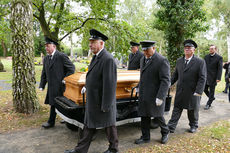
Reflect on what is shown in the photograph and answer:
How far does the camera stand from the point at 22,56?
4.78 m

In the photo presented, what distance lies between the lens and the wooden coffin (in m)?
3.34

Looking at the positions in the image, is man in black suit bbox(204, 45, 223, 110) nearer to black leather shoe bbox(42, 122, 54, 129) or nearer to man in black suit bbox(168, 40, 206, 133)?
man in black suit bbox(168, 40, 206, 133)

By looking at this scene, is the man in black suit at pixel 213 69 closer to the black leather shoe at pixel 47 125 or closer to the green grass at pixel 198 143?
the green grass at pixel 198 143

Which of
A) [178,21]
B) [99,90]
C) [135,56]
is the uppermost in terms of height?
[178,21]

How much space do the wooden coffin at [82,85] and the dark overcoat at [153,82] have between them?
1.39 feet

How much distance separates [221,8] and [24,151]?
27.2 m

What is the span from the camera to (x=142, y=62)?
359cm

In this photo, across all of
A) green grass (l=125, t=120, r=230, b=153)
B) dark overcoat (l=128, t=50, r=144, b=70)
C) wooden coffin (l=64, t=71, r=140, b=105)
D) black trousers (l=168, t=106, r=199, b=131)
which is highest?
dark overcoat (l=128, t=50, r=144, b=70)

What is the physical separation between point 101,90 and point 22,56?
2986mm

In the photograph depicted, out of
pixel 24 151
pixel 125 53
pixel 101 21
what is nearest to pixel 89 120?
pixel 24 151

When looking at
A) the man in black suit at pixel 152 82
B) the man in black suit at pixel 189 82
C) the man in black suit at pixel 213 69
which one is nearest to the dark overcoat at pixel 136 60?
the man in black suit at pixel 189 82

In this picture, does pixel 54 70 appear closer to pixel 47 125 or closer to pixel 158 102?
pixel 47 125

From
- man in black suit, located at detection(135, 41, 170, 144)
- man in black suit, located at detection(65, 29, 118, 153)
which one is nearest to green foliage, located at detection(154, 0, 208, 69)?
man in black suit, located at detection(135, 41, 170, 144)

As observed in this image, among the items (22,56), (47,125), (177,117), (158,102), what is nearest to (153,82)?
(158,102)
